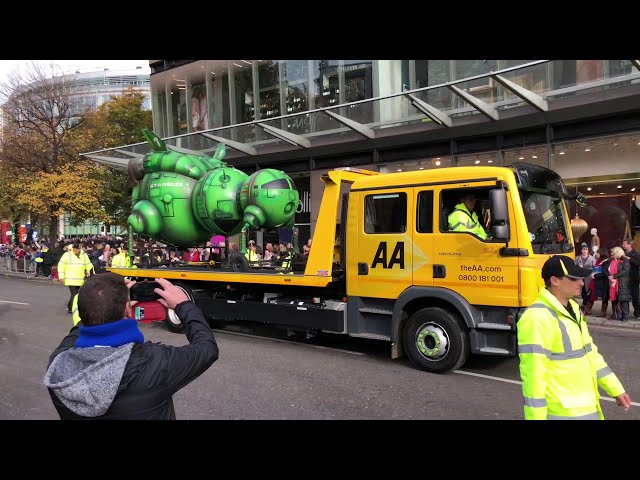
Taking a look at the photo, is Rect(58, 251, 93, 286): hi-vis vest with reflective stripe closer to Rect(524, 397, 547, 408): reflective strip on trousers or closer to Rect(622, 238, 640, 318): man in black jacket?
Rect(524, 397, 547, 408): reflective strip on trousers

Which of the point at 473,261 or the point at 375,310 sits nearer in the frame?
the point at 473,261

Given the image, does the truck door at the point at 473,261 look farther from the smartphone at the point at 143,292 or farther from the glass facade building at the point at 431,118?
the glass facade building at the point at 431,118

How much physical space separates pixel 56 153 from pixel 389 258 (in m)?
24.6

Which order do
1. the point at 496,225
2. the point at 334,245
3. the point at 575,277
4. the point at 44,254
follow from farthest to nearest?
the point at 44,254 → the point at 334,245 → the point at 496,225 → the point at 575,277

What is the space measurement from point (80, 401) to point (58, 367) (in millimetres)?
175

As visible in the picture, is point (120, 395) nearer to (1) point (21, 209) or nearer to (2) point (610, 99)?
(2) point (610, 99)

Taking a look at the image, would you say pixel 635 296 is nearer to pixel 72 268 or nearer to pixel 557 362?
pixel 557 362

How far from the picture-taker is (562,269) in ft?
9.17

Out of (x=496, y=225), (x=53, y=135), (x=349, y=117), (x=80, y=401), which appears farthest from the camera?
(x=53, y=135)

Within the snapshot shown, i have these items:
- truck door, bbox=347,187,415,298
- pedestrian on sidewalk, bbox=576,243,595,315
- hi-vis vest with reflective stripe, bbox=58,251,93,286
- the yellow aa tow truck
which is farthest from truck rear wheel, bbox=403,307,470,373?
hi-vis vest with reflective stripe, bbox=58,251,93,286

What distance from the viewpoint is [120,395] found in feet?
6.55

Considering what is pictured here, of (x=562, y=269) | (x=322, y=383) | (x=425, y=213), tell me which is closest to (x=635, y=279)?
(x=425, y=213)

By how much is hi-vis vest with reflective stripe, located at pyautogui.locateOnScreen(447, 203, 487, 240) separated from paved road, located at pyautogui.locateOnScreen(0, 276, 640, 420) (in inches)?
72.1
